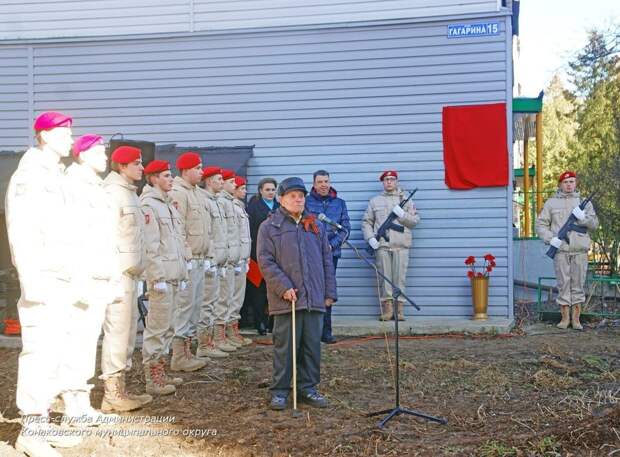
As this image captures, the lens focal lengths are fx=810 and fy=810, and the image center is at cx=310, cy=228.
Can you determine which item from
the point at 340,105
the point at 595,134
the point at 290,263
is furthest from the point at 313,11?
the point at 595,134

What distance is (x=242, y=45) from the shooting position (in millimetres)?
11359

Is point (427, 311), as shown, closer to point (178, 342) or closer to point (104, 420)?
point (178, 342)

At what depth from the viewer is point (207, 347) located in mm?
8422

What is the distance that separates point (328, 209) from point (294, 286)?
3.49 metres

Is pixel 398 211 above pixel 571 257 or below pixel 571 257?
above

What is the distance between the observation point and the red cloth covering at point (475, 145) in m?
10.6

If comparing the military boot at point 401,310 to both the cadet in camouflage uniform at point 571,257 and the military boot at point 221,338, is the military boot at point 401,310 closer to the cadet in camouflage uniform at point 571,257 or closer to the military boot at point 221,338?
the cadet in camouflage uniform at point 571,257

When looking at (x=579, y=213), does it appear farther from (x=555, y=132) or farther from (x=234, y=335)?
(x=555, y=132)

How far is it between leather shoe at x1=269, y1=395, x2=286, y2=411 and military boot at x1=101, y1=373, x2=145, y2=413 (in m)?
0.99

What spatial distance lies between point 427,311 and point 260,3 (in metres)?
4.84

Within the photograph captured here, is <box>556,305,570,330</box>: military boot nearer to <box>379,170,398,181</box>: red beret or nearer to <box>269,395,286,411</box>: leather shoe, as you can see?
<box>379,170,398,181</box>: red beret

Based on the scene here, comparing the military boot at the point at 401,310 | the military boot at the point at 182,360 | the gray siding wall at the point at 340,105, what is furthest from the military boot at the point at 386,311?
the military boot at the point at 182,360

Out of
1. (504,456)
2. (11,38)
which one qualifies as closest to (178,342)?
(504,456)

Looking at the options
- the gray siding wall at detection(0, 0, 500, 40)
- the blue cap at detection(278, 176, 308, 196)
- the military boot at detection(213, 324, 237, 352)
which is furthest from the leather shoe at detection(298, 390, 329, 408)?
the gray siding wall at detection(0, 0, 500, 40)
